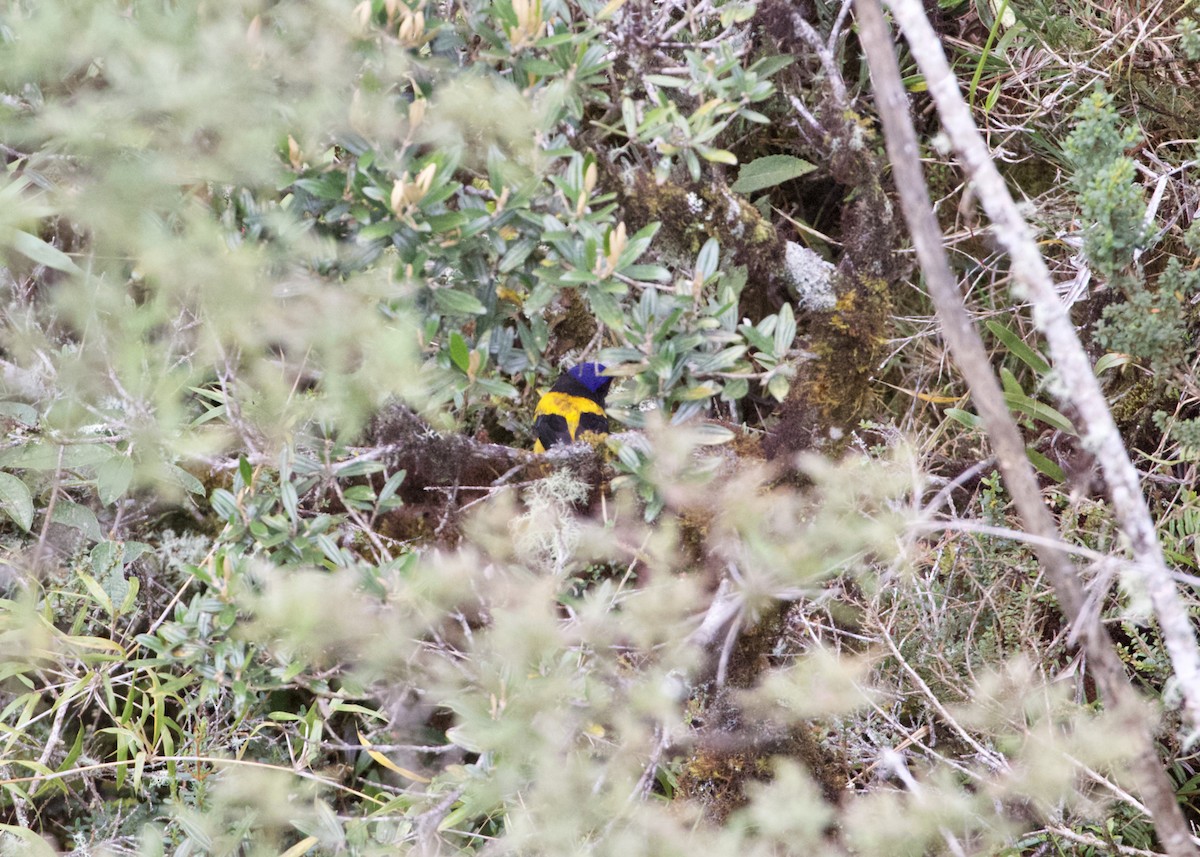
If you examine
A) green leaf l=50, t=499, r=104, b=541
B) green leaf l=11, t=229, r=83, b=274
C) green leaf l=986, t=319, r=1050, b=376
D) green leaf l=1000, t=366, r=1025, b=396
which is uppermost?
green leaf l=11, t=229, r=83, b=274

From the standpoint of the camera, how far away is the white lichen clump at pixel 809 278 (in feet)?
6.84

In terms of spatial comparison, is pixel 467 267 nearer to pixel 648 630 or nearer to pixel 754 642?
pixel 648 630

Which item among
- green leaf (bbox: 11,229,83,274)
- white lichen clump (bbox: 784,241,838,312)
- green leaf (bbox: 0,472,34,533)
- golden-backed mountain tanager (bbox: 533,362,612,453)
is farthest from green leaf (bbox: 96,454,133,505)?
white lichen clump (bbox: 784,241,838,312)

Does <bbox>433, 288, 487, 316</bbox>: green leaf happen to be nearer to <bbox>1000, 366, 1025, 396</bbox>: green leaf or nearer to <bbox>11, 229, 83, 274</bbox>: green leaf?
<bbox>11, 229, 83, 274</bbox>: green leaf

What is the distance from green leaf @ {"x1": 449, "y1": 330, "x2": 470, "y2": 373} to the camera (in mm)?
1590

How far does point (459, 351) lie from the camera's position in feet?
5.26

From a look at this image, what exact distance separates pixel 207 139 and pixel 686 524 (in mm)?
1178

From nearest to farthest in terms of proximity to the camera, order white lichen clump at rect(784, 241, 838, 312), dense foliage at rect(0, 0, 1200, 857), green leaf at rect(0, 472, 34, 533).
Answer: dense foliage at rect(0, 0, 1200, 857) < green leaf at rect(0, 472, 34, 533) < white lichen clump at rect(784, 241, 838, 312)

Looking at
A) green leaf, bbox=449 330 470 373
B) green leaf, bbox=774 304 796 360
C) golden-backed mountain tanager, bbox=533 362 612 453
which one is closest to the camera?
green leaf, bbox=449 330 470 373

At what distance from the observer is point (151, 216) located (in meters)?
1.47

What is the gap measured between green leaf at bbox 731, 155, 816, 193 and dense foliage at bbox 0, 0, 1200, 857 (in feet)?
0.05

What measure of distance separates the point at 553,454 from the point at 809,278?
0.72m

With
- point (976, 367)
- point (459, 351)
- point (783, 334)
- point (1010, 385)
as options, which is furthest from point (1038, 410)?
point (459, 351)

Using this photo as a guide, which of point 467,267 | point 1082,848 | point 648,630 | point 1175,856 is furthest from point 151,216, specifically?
point 1082,848
